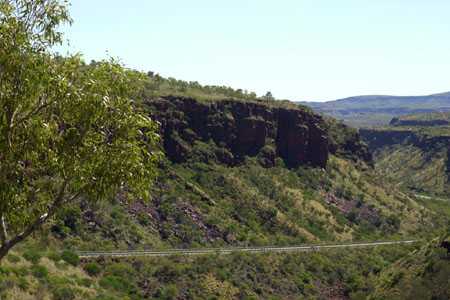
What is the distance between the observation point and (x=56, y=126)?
55.4 feet

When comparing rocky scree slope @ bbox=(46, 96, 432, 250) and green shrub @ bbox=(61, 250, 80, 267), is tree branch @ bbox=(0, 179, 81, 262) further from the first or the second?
rocky scree slope @ bbox=(46, 96, 432, 250)

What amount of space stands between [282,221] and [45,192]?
73.2m

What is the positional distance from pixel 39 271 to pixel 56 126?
17.7 metres

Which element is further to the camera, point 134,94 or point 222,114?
point 222,114

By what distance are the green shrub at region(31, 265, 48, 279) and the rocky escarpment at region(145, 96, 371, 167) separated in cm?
5417

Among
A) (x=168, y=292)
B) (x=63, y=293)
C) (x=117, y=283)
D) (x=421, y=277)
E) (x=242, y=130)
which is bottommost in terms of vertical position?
(x=421, y=277)

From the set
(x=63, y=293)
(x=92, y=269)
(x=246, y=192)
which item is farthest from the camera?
(x=246, y=192)

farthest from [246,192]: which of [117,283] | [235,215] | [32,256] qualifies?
[32,256]

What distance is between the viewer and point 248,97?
11312cm

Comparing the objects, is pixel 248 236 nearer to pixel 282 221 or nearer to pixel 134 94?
pixel 282 221

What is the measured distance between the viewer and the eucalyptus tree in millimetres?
16156

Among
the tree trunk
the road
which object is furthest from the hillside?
the tree trunk

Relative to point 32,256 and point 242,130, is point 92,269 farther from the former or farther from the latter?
point 242,130

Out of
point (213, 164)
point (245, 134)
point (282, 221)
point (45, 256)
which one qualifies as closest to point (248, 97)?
point (245, 134)
